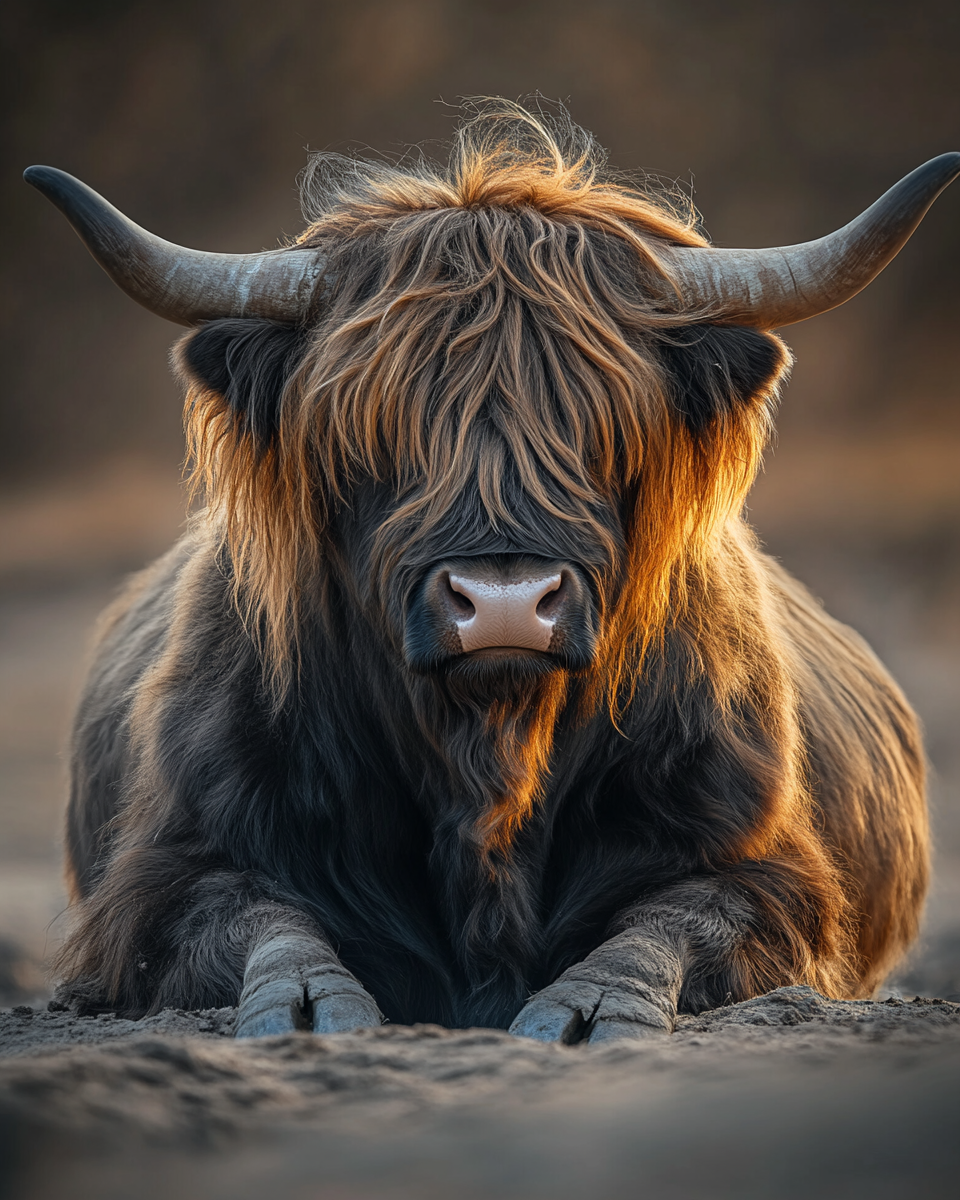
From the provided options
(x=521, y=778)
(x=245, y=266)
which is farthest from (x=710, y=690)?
(x=245, y=266)

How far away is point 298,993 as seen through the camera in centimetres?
226

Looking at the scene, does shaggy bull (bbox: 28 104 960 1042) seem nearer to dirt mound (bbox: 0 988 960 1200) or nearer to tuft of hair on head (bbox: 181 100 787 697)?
tuft of hair on head (bbox: 181 100 787 697)

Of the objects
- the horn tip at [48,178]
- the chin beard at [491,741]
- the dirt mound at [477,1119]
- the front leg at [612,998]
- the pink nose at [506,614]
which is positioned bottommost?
the dirt mound at [477,1119]

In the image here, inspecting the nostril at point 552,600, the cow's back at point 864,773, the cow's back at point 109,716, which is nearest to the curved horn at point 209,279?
the nostril at point 552,600

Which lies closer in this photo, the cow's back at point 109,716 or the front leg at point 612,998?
the front leg at point 612,998

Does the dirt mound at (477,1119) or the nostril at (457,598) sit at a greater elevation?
the nostril at (457,598)

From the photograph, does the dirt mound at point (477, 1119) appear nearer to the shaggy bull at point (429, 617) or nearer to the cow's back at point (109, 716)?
the shaggy bull at point (429, 617)

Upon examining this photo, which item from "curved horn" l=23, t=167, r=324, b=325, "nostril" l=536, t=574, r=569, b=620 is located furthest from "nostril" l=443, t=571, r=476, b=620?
"curved horn" l=23, t=167, r=324, b=325

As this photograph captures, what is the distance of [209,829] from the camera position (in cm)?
283

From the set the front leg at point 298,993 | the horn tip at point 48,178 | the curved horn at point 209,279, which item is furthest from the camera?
the curved horn at point 209,279

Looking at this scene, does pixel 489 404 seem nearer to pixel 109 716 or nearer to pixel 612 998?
pixel 612 998

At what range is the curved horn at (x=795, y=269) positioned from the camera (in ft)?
8.46

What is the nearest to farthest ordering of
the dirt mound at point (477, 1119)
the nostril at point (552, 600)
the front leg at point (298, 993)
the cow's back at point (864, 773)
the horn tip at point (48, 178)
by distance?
the dirt mound at point (477, 1119)
the front leg at point (298, 993)
the nostril at point (552, 600)
the horn tip at point (48, 178)
the cow's back at point (864, 773)

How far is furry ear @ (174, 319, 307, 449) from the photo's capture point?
276cm
